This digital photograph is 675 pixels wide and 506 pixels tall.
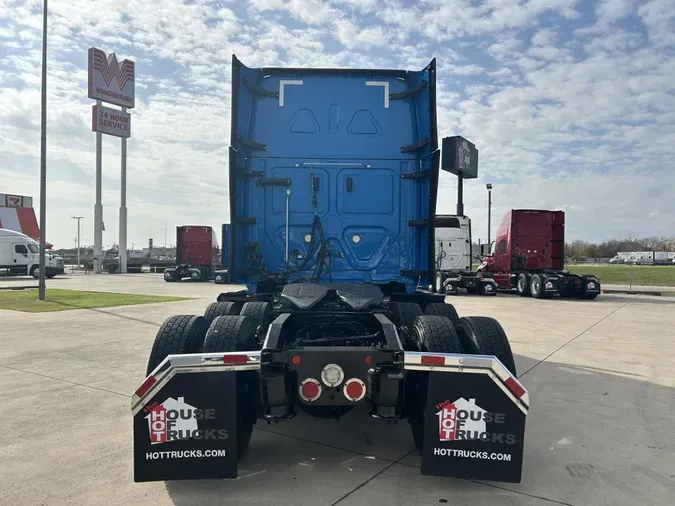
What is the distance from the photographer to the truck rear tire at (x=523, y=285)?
20.4 m

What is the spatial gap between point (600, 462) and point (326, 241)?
3293 millimetres

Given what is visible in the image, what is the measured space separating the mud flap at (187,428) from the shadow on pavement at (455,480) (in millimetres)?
219

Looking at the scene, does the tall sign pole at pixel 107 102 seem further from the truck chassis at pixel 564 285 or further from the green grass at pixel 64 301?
the truck chassis at pixel 564 285

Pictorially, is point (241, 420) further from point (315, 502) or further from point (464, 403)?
point (464, 403)

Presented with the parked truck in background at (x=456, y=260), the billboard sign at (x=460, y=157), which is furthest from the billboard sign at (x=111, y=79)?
the parked truck in background at (x=456, y=260)

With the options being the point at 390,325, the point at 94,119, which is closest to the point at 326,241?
the point at 390,325

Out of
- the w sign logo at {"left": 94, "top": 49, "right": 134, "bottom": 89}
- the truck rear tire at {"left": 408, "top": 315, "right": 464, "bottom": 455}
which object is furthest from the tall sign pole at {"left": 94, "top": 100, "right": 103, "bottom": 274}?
the truck rear tire at {"left": 408, "top": 315, "right": 464, "bottom": 455}

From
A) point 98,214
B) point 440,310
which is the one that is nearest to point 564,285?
point 440,310

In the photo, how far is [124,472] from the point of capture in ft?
11.8

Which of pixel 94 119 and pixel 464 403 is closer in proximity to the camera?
pixel 464 403

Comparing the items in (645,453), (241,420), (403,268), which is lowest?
(645,453)

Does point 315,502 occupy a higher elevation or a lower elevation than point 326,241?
lower

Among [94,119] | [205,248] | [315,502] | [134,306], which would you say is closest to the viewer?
[315,502]

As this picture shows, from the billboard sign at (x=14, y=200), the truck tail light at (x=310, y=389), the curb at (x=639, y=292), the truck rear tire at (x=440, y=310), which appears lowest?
the curb at (x=639, y=292)
